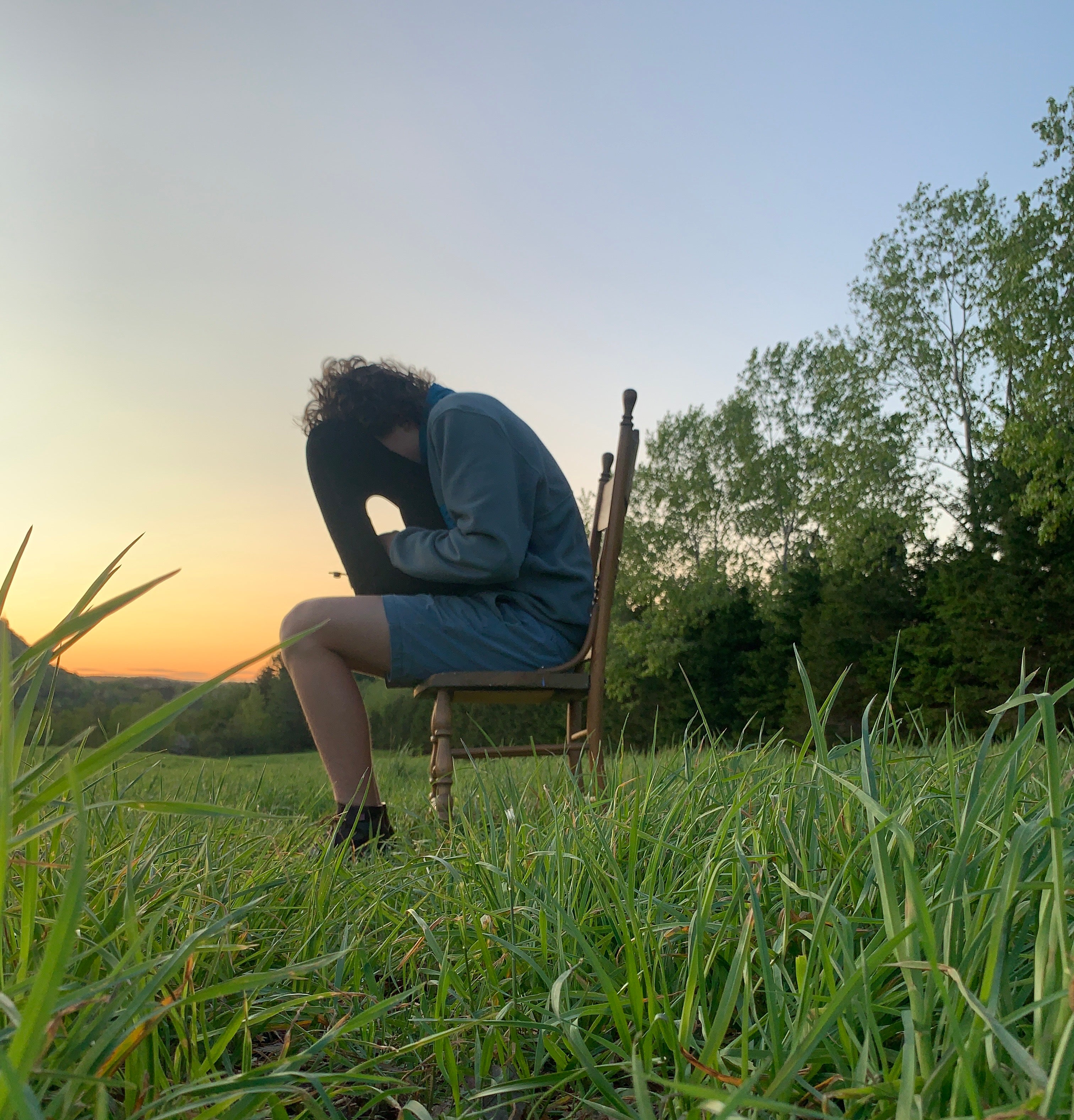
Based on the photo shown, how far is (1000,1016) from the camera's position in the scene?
2.26 ft

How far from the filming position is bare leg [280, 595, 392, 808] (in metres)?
2.45

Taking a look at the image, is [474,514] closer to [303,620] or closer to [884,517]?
[303,620]

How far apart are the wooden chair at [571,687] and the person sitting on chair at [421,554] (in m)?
0.08

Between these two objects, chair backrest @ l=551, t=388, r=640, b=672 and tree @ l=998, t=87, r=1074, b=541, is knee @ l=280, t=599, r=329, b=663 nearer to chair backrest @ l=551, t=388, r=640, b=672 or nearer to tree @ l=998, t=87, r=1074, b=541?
chair backrest @ l=551, t=388, r=640, b=672

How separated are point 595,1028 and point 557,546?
198cm

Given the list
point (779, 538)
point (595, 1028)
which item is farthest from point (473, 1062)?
point (779, 538)

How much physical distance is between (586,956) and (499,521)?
5.58ft

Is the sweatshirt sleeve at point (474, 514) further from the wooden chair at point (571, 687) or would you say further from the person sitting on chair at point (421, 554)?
the wooden chair at point (571, 687)

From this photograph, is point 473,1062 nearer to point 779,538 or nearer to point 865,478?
point 865,478

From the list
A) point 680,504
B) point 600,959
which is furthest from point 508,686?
point 680,504

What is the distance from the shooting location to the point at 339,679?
2.51m

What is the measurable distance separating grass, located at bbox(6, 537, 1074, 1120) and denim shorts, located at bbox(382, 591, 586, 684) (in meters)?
1.01

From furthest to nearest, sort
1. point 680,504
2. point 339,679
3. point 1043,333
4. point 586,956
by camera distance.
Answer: point 680,504
point 1043,333
point 339,679
point 586,956

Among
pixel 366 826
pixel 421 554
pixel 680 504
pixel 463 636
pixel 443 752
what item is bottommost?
pixel 366 826
